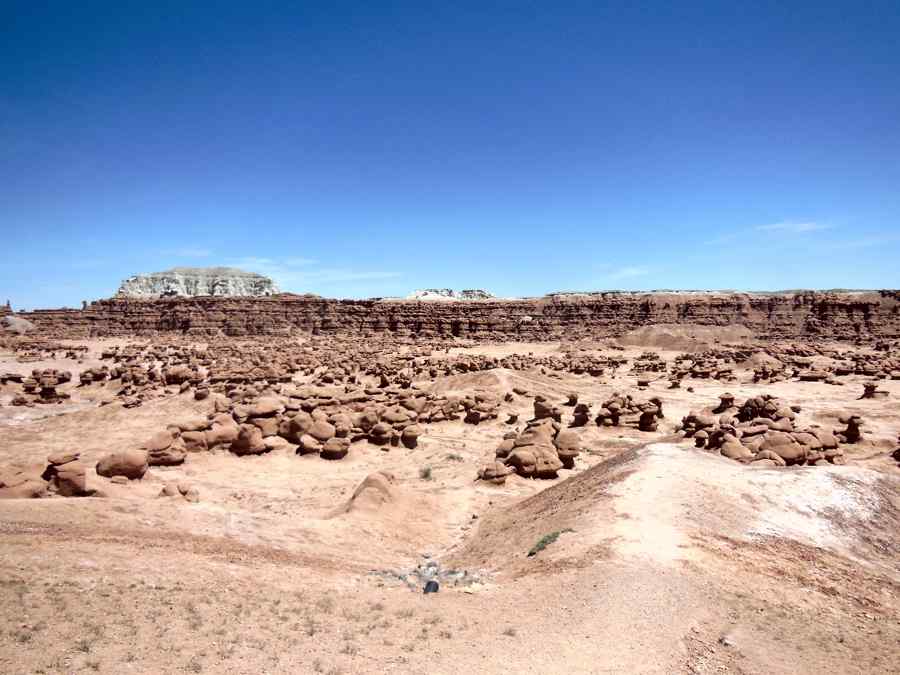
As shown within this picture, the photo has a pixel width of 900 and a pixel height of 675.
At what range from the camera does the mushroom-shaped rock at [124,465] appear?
1148cm

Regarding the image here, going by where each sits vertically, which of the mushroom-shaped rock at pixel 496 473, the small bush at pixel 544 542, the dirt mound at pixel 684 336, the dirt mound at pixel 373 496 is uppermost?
Answer: the dirt mound at pixel 684 336

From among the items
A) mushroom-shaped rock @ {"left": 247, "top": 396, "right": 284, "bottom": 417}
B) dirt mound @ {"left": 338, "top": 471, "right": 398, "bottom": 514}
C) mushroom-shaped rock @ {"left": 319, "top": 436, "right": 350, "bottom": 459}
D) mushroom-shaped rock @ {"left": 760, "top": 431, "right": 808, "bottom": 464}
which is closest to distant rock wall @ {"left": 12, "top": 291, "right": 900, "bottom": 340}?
mushroom-shaped rock @ {"left": 247, "top": 396, "right": 284, "bottom": 417}

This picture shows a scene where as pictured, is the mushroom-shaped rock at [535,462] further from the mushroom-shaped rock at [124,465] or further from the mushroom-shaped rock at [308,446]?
the mushroom-shaped rock at [124,465]

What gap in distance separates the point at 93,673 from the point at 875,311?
223 ft

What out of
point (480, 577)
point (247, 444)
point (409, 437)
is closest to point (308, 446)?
point (247, 444)

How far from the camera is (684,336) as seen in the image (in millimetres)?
49250

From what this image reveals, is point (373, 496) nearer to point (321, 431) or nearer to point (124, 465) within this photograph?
point (124, 465)

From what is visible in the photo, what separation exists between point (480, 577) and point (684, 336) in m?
46.1

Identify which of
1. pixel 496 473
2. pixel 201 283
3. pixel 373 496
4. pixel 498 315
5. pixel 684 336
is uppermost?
pixel 201 283

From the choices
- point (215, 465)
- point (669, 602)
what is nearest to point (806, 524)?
point (669, 602)

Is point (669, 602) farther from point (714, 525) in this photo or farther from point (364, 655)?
point (364, 655)

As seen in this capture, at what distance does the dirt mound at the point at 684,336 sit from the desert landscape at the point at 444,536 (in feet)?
78.4

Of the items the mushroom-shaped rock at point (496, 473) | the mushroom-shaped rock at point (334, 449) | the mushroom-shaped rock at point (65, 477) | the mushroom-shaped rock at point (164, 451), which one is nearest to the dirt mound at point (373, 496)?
the mushroom-shaped rock at point (496, 473)

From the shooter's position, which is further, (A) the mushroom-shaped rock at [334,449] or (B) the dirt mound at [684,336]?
(B) the dirt mound at [684,336]
